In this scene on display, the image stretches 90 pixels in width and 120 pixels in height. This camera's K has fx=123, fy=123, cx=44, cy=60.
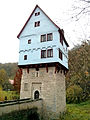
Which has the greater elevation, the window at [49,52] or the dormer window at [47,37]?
the dormer window at [47,37]

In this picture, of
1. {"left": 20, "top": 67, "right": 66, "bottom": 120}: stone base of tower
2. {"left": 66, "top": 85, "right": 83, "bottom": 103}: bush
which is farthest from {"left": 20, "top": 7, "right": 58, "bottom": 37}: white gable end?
{"left": 66, "top": 85, "right": 83, "bottom": 103}: bush

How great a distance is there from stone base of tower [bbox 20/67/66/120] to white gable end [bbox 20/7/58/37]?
12.4 ft

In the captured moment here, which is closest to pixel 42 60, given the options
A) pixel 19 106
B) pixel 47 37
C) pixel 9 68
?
pixel 47 37

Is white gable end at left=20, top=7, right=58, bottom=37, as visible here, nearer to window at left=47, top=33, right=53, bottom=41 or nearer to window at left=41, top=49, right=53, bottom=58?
window at left=47, top=33, right=53, bottom=41

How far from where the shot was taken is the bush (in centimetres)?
2288

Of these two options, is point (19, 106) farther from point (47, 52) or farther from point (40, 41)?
point (40, 41)

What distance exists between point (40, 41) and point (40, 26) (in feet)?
5.23

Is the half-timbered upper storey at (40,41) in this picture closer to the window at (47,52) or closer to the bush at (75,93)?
the window at (47,52)

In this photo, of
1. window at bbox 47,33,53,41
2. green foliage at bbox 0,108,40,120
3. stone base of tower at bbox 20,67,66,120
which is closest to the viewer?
green foliage at bbox 0,108,40,120

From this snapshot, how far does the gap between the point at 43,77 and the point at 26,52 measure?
10.3ft

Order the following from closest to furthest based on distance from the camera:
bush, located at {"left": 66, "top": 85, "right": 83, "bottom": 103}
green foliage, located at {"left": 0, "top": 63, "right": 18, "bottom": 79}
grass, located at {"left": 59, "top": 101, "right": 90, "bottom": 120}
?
grass, located at {"left": 59, "top": 101, "right": 90, "bottom": 120}
bush, located at {"left": 66, "top": 85, "right": 83, "bottom": 103}
green foliage, located at {"left": 0, "top": 63, "right": 18, "bottom": 79}

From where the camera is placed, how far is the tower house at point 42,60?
1139 centimetres

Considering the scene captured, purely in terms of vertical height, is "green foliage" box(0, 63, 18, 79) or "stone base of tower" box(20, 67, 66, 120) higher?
"green foliage" box(0, 63, 18, 79)

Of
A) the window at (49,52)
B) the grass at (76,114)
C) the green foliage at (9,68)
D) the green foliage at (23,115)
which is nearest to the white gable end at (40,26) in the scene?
the window at (49,52)
